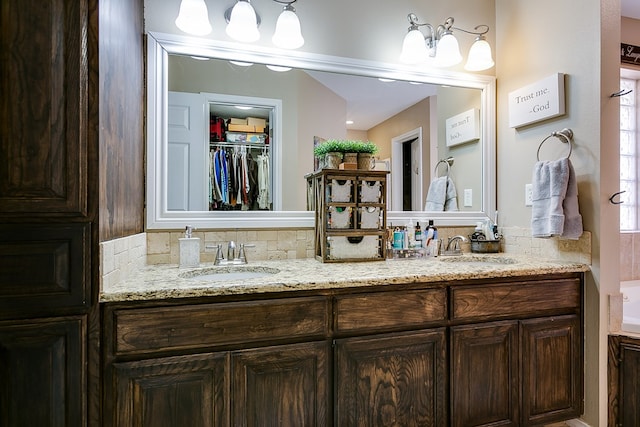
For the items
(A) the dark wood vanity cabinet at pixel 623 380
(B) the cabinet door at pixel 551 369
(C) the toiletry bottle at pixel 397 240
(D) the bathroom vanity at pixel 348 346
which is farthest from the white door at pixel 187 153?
(A) the dark wood vanity cabinet at pixel 623 380

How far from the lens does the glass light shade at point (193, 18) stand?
66.1 inches

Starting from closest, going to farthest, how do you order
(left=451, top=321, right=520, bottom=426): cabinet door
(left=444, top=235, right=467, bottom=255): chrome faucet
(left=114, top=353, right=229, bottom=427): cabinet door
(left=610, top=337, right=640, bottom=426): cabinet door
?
1. (left=114, top=353, right=229, bottom=427): cabinet door
2. (left=451, top=321, right=520, bottom=426): cabinet door
3. (left=610, top=337, right=640, bottom=426): cabinet door
4. (left=444, top=235, right=467, bottom=255): chrome faucet

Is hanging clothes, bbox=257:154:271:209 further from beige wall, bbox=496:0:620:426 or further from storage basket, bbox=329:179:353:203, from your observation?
beige wall, bbox=496:0:620:426

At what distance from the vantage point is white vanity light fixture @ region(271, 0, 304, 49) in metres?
1.83

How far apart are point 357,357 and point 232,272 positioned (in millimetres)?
707

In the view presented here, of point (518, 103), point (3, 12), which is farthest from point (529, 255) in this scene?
point (3, 12)

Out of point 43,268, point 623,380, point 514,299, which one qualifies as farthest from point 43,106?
point 623,380

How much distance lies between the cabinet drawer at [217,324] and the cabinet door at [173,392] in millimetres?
56

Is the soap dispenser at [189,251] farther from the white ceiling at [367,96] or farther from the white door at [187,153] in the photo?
the white ceiling at [367,96]

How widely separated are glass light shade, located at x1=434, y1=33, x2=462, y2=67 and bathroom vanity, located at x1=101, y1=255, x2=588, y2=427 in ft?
4.11

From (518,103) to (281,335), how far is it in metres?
1.90

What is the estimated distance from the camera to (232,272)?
1.69 m

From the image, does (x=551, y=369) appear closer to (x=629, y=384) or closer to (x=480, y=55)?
(x=629, y=384)

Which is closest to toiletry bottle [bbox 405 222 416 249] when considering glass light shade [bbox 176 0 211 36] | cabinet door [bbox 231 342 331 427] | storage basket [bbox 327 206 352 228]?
storage basket [bbox 327 206 352 228]
